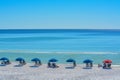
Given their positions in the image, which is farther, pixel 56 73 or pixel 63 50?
pixel 63 50

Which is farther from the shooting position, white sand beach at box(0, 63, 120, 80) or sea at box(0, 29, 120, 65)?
sea at box(0, 29, 120, 65)

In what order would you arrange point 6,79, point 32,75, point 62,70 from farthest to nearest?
1. point 62,70
2. point 32,75
3. point 6,79

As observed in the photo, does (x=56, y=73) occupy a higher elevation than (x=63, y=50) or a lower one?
higher

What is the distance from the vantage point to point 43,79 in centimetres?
1659

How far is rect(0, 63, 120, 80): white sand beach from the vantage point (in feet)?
56.2

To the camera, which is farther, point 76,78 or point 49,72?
point 49,72

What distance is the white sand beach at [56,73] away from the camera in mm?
17141

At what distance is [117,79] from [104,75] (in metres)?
1.33

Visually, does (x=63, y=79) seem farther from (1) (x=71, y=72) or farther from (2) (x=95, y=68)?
(2) (x=95, y=68)

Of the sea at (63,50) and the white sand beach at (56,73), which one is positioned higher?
the white sand beach at (56,73)

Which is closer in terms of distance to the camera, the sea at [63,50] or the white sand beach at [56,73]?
the white sand beach at [56,73]

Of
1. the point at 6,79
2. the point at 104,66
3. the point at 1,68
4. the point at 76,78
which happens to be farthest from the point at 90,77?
the point at 1,68

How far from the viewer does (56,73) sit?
18.4 metres

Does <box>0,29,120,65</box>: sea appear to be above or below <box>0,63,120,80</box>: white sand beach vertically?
below
